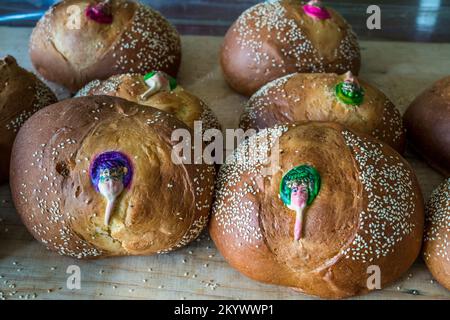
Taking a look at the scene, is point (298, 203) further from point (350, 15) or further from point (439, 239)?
point (350, 15)

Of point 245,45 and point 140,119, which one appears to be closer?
point 140,119

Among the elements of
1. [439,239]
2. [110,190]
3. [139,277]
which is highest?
[110,190]

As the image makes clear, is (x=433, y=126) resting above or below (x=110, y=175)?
below

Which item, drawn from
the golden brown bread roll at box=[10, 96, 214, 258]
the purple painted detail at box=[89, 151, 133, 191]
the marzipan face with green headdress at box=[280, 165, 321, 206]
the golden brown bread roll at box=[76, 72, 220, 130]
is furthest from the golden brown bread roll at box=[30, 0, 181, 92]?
the marzipan face with green headdress at box=[280, 165, 321, 206]

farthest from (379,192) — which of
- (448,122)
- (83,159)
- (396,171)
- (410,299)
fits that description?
(83,159)

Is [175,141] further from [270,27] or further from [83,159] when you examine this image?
[270,27]

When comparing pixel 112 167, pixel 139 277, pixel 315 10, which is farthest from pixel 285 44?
pixel 139 277

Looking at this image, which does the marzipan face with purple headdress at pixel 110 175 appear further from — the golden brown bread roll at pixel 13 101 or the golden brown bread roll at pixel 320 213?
the golden brown bread roll at pixel 13 101
